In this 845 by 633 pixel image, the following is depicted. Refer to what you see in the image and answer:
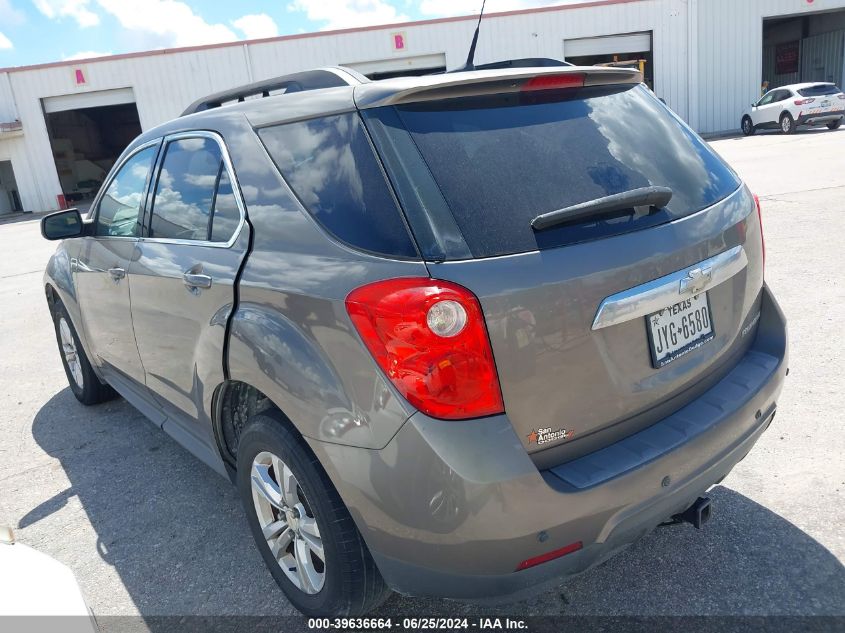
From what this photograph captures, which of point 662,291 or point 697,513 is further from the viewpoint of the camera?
point 697,513

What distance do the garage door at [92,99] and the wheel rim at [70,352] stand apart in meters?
25.2

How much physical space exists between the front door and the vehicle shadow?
0.67 m

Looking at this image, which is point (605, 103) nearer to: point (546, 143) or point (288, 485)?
point (546, 143)

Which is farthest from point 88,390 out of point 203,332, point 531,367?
point 531,367

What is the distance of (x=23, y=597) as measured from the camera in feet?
4.92

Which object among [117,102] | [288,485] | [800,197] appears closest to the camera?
[288,485]

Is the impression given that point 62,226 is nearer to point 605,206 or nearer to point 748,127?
point 605,206

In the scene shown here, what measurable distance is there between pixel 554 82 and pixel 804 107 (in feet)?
80.3

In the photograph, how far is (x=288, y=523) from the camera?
243 centimetres

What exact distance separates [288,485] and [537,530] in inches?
36.8

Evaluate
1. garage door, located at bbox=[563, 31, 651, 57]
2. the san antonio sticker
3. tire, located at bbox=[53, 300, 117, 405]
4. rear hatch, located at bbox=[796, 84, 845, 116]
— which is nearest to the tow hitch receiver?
the san antonio sticker

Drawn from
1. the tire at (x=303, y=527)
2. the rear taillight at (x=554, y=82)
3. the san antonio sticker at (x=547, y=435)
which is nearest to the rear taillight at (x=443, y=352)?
the san antonio sticker at (x=547, y=435)

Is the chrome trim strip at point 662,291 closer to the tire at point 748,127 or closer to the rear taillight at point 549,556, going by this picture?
the rear taillight at point 549,556

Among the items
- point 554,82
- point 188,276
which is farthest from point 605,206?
point 188,276
